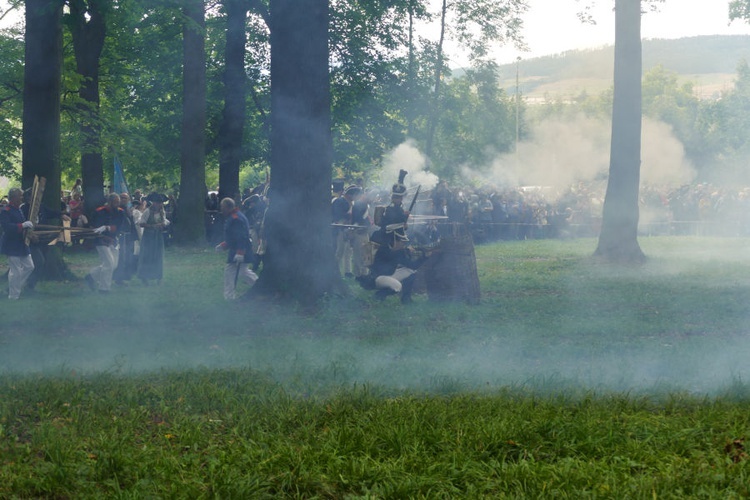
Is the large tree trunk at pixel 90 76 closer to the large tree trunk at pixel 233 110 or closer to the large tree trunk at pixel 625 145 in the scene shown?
the large tree trunk at pixel 233 110

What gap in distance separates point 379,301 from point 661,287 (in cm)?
545

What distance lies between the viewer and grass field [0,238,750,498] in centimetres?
527

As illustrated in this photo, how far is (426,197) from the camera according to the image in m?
29.7

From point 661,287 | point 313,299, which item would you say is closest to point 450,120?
point 661,287

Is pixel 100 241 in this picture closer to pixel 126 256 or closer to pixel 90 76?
pixel 126 256

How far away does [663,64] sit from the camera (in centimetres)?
8038

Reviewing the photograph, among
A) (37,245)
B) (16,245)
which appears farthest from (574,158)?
(16,245)

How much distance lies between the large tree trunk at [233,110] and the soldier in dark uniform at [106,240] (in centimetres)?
1371

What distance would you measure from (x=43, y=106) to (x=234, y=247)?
17.6ft

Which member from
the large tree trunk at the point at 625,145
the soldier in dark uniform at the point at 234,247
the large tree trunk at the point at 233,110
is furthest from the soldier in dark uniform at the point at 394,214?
the large tree trunk at the point at 233,110

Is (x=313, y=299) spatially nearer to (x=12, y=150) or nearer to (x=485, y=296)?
(x=485, y=296)

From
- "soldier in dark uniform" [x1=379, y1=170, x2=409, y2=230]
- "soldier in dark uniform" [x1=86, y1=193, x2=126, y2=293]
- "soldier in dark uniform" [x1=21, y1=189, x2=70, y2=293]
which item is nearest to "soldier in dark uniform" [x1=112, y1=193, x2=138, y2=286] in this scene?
"soldier in dark uniform" [x1=86, y1=193, x2=126, y2=293]

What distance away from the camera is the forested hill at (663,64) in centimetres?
4728

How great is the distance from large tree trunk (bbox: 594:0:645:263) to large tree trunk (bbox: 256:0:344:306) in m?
10.9
